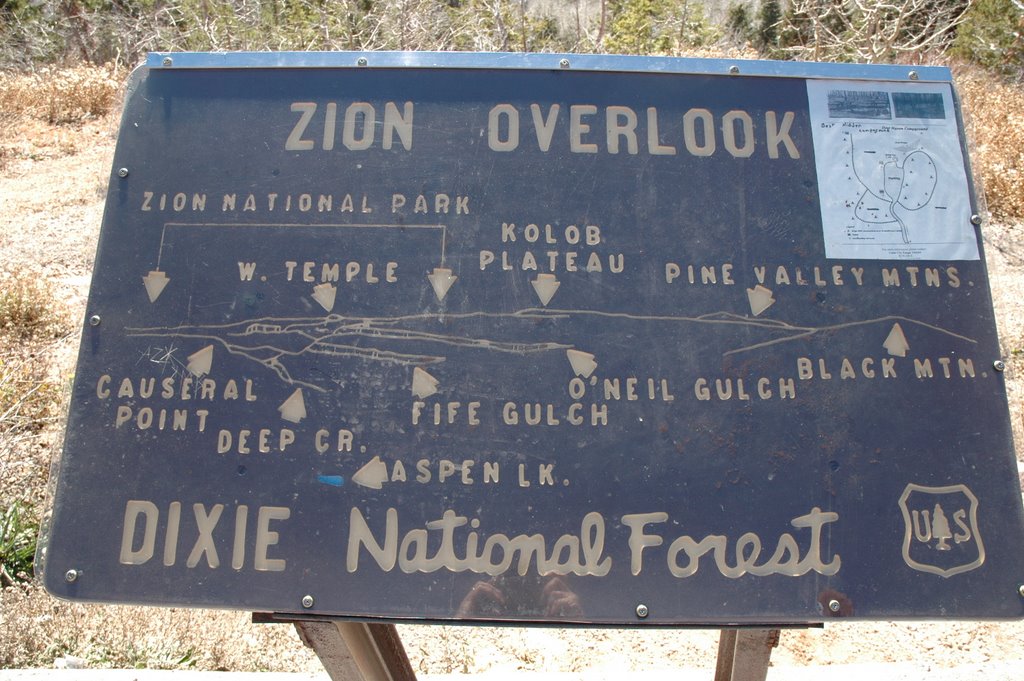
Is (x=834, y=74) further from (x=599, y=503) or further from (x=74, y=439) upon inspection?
(x=74, y=439)

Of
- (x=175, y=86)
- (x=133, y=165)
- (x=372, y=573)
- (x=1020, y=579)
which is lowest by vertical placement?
(x=1020, y=579)

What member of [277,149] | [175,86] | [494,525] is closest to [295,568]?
[494,525]

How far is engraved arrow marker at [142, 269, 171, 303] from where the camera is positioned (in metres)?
1.64

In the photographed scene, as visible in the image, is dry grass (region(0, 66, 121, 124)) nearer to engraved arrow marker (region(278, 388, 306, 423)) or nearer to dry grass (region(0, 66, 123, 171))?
dry grass (region(0, 66, 123, 171))

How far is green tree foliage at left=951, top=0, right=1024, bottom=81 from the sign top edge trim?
513 inches

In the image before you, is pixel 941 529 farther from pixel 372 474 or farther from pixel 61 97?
pixel 61 97

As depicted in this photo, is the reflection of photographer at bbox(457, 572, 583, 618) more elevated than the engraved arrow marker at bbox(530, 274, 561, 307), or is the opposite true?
the engraved arrow marker at bbox(530, 274, 561, 307)

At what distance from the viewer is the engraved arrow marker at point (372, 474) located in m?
1.53

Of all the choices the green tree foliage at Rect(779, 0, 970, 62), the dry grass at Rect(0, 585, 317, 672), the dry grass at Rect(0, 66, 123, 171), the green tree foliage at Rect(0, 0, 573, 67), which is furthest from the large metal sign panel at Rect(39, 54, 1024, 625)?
the dry grass at Rect(0, 66, 123, 171)

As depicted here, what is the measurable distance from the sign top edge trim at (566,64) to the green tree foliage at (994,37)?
13.0m

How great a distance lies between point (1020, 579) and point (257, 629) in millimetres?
3009

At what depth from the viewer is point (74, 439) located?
1.56 meters

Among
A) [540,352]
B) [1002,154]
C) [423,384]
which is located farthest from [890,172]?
[1002,154]

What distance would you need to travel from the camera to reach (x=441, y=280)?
1.64m
